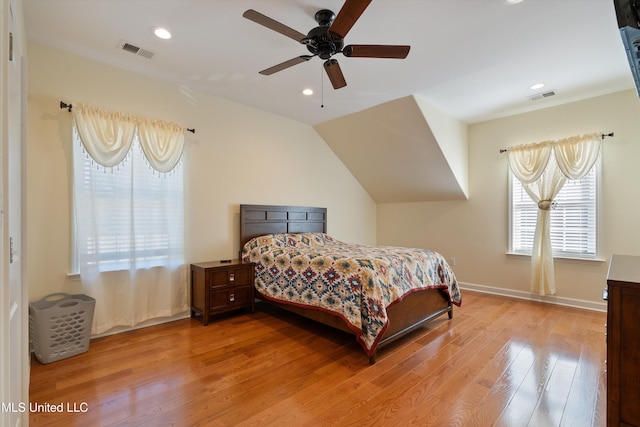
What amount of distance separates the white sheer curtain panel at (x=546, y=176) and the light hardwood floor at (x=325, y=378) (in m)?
0.91

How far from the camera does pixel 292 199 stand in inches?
188

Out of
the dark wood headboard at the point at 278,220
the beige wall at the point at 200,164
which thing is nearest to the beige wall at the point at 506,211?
the beige wall at the point at 200,164

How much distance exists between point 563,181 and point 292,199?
3821mm

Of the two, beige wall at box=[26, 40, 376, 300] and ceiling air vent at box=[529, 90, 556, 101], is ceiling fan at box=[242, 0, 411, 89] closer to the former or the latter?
beige wall at box=[26, 40, 376, 300]

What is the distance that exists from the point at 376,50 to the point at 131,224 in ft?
9.48

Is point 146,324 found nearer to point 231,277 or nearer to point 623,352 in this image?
point 231,277


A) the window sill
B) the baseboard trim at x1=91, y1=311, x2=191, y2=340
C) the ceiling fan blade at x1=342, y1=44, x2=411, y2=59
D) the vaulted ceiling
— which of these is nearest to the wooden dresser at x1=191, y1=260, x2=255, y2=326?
the baseboard trim at x1=91, y1=311, x2=191, y2=340

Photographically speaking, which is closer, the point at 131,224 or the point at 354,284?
the point at 354,284

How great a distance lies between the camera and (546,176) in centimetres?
416

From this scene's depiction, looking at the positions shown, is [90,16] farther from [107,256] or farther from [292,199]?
[292,199]

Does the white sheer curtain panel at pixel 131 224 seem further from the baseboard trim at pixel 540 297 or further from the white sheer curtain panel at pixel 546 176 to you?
the white sheer curtain panel at pixel 546 176

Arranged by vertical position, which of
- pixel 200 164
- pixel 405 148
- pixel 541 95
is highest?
pixel 541 95

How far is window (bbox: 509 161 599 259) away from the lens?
12.8ft

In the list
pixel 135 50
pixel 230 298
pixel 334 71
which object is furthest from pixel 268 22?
pixel 230 298
